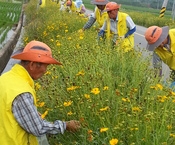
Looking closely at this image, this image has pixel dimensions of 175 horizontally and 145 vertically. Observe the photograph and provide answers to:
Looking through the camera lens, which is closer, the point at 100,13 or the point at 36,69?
the point at 36,69

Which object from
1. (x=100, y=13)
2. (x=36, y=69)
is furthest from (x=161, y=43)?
(x=100, y=13)

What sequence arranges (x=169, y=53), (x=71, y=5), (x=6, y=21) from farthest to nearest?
1. (x=6, y=21)
2. (x=71, y=5)
3. (x=169, y=53)

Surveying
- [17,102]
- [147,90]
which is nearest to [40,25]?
[147,90]

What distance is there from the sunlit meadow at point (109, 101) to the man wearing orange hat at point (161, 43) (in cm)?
20

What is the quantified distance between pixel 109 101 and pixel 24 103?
2.51 ft

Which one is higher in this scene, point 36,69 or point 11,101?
point 36,69

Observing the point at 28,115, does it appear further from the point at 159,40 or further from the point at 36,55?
the point at 159,40

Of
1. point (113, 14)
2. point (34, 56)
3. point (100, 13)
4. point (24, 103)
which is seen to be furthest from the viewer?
point (100, 13)

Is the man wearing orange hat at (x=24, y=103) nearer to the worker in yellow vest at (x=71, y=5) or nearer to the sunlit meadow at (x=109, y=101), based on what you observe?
the sunlit meadow at (x=109, y=101)

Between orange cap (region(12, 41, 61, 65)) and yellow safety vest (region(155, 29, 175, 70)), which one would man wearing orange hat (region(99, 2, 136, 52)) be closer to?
yellow safety vest (region(155, 29, 175, 70))

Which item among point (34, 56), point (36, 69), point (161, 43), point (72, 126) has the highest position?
point (34, 56)

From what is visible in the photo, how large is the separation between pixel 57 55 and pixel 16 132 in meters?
3.20

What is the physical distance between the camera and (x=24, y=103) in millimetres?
3035

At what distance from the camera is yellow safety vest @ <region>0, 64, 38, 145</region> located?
3067 millimetres
